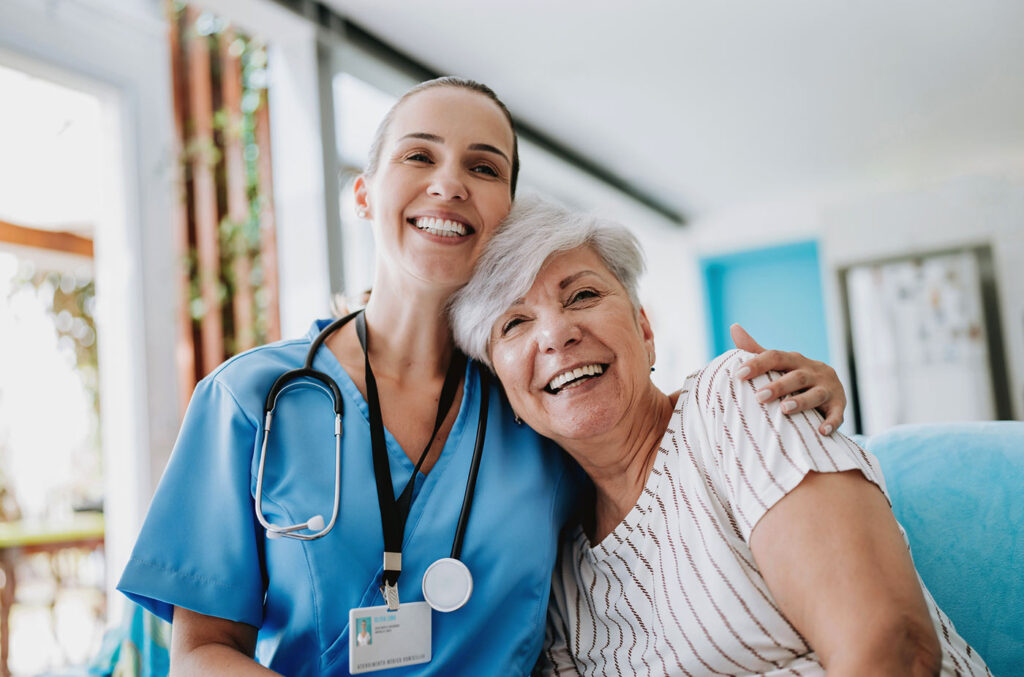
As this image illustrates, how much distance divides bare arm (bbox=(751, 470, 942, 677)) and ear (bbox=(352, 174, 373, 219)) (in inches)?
37.8

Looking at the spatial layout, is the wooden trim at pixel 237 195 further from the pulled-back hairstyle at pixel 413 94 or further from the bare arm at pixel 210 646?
the bare arm at pixel 210 646

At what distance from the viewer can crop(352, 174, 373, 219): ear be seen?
151cm

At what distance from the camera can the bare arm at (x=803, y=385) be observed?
3.51 ft

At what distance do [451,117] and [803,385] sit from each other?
2.55 ft

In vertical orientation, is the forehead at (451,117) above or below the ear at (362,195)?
above

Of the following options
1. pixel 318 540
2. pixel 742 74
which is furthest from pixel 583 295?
pixel 742 74

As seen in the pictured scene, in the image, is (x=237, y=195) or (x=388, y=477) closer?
(x=388, y=477)

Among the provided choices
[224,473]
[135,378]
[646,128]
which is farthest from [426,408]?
[646,128]

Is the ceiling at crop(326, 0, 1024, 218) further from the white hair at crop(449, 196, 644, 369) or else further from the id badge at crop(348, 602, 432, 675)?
the id badge at crop(348, 602, 432, 675)

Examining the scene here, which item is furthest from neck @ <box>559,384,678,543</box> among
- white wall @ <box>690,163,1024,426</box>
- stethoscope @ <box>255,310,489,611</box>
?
white wall @ <box>690,163,1024,426</box>

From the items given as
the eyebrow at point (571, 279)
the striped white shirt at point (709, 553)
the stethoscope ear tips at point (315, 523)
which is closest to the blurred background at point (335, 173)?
the eyebrow at point (571, 279)

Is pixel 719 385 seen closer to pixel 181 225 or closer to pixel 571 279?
pixel 571 279

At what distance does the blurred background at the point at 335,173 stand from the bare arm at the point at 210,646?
0.97m

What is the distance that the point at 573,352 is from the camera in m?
1.26
